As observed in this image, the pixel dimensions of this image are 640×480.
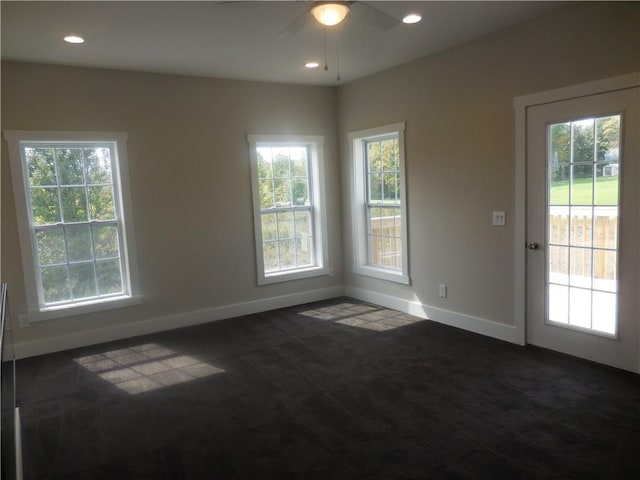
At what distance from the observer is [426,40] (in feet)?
13.3

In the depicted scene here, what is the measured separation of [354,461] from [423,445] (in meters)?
0.41

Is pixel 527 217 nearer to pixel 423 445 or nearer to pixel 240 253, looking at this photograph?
pixel 423 445

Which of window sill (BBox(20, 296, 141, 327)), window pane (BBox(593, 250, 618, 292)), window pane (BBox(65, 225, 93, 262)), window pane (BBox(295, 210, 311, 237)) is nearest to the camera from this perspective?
window pane (BBox(593, 250, 618, 292))

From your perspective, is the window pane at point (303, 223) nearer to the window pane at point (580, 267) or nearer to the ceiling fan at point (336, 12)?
the window pane at point (580, 267)

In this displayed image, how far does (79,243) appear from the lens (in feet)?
15.0

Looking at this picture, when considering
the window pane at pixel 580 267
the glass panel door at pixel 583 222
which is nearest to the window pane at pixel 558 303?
the glass panel door at pixel 583 222

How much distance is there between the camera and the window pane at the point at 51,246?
4.40 metres

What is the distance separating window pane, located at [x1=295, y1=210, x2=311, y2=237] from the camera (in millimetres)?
5848

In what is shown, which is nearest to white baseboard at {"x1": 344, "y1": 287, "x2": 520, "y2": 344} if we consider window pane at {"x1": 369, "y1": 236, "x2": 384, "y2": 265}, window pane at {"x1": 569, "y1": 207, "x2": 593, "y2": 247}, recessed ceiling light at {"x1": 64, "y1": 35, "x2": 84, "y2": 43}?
window pane at {"x1": 369, "y1": 236, "x2": 384, "y2": 265}

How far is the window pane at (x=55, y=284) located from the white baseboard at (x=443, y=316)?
10.5 ft

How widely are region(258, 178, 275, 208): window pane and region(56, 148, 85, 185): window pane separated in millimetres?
1881

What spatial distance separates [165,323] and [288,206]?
1961 mm

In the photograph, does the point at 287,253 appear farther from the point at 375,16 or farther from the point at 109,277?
the point at 375,16

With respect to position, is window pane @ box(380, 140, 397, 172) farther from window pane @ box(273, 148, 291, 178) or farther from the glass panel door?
the glass panel door
